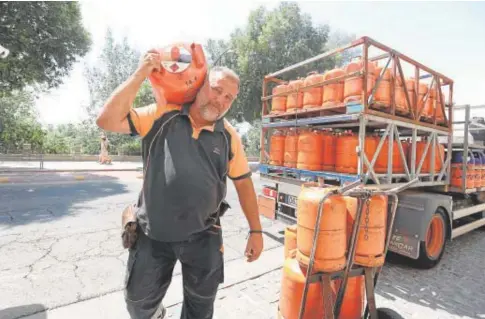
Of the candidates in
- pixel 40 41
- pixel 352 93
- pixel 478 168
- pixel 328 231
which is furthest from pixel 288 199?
pixel 40 41

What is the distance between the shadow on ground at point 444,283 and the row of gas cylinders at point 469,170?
1293 millimetres

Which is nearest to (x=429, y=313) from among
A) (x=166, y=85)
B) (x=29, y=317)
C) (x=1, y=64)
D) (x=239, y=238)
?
(x=239, y=238)

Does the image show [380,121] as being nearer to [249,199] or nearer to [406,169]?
[406,169]

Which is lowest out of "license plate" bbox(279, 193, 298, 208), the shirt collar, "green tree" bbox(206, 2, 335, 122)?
"license plate" bbox(279, 193, 298, 208)

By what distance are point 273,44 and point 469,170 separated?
1455 cm

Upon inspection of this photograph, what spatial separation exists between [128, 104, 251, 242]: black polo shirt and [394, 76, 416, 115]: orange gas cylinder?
3.57 m

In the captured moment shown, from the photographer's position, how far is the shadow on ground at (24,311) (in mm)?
2768

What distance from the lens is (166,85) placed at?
5.79 feet

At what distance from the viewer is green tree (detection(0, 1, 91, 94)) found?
1135 cm

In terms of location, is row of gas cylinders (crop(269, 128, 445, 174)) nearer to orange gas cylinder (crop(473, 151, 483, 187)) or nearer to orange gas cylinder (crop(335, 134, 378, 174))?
orange gas cylinder (crop(335, 134, 378, 174))

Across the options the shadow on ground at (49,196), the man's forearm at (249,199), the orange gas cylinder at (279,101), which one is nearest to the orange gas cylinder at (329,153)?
the orange gas cylinder at (279,101)

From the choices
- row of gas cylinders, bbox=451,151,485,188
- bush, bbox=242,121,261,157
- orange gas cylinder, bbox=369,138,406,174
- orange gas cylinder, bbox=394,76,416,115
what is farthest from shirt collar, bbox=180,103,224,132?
bush, bbox=242,121,261,157

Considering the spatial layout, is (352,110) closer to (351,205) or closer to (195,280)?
(351,205)

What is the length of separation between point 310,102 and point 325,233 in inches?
105
